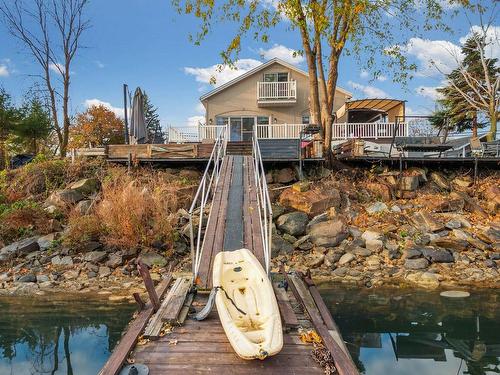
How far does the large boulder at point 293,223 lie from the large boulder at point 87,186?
6.17 meters

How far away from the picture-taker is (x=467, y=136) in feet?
63.8

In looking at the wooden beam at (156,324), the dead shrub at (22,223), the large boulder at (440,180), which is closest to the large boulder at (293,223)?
the large boulder at (440,180)

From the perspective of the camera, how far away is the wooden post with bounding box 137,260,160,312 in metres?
4.84

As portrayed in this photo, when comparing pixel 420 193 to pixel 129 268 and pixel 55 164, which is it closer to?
pixel 129 268

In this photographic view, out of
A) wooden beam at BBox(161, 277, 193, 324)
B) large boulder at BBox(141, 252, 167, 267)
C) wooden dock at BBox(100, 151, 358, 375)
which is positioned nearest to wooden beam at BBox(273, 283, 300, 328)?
wooden dock at BBox(100, 151, 358, 375)

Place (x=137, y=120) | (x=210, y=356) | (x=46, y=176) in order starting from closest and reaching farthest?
1. (x=210, y=356)
2. (x=46, y=176)
3. (x=137, y=120)

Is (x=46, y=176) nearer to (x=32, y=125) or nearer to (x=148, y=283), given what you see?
(x=32, y=125)

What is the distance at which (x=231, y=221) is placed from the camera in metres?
8.30

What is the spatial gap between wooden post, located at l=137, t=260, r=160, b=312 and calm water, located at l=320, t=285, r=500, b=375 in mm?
3340

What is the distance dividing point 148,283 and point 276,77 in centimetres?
2138

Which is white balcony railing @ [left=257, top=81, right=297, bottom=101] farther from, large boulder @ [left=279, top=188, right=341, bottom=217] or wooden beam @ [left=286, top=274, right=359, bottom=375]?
wooden beam @ [left=286, top=274, right=359, bottom=375]

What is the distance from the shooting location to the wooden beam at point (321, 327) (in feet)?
Answer: 12.2

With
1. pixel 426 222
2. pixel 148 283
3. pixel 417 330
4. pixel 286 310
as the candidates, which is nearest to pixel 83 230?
pixel 148 283

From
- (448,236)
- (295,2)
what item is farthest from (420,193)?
(295,2)
